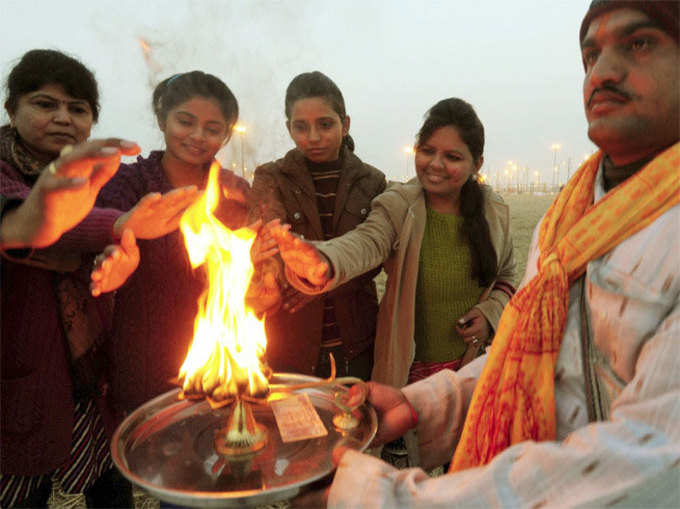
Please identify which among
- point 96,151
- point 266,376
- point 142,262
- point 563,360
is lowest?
point 266,376

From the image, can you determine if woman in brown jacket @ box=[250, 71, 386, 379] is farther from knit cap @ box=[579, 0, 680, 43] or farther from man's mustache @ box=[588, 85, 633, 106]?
knit cap @ box=[579, 0, 680, 43]

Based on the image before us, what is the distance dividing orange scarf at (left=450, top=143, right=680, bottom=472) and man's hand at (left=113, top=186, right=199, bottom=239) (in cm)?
181

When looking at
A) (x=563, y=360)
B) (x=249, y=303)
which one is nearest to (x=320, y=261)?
(x=249, y=303)

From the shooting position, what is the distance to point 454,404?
228 centimetres

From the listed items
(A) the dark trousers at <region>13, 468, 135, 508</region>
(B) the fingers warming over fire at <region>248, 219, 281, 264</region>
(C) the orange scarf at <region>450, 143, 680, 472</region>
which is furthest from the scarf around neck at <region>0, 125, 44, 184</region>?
(C) the orange scarf at <region>450, 143, 680, 472</region>

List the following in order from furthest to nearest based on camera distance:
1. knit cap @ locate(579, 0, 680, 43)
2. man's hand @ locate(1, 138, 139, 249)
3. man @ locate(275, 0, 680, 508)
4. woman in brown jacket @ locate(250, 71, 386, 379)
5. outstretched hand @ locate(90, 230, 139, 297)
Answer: woman in brown jacket @ locate(250, 71, 386, 379) → outstretched hand @ locate(90, 230, 139, 297) → man's hand @ locate(1, 138, 139, 249) → knit cap @ locate(579, 0, 680, 43) → man @ locate(275, 0, 680, 508)

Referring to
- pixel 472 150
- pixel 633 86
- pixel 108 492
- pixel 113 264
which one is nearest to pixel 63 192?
pixel 113 264

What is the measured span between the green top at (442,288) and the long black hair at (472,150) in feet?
0.25

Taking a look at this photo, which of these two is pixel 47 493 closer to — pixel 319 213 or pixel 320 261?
pixel 320 261

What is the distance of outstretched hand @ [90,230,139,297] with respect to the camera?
2.15 metres

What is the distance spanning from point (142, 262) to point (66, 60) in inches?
53.8

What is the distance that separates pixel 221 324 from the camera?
1941 millimetres

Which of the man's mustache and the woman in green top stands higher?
the man's mustache

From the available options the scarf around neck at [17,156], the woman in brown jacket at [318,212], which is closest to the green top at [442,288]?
the woman in brown jacket at [318,212]
